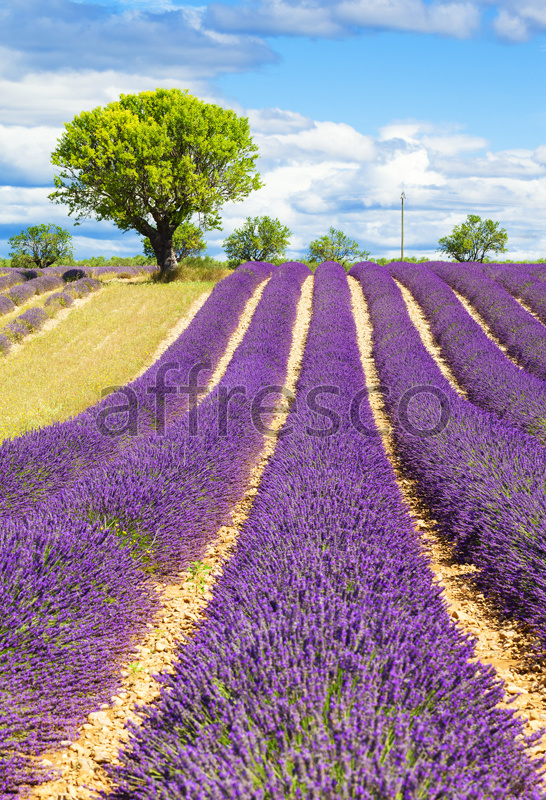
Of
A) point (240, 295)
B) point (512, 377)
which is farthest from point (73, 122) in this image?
point (512, 377)

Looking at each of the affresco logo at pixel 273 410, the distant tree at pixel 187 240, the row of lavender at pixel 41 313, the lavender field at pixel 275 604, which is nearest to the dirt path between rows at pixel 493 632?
the lavender field at pixel 275 604

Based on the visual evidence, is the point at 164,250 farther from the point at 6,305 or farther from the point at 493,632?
the point at 493,632

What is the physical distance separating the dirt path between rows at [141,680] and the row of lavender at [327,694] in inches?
7.9

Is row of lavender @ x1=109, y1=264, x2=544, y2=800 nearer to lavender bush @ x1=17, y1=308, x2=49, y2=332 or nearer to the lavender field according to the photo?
the lavender field

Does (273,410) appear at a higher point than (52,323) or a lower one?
lower

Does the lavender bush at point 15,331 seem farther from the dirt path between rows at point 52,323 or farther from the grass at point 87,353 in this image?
the grass at point 87,353

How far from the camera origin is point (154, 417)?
7230mm

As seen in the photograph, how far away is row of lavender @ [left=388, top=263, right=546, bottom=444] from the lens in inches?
253

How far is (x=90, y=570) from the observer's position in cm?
289

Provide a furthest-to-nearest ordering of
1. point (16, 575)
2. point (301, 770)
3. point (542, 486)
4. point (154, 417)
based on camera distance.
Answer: point (154, 417) → point (542, 486) → point (16, 575) → point (301, 770)

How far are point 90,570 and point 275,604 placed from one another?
3.71 ft

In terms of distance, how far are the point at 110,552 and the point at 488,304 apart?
501 inches

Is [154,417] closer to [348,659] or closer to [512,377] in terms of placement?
[512,377]

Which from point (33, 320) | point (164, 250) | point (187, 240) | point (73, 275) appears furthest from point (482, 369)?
point (187, 240)
